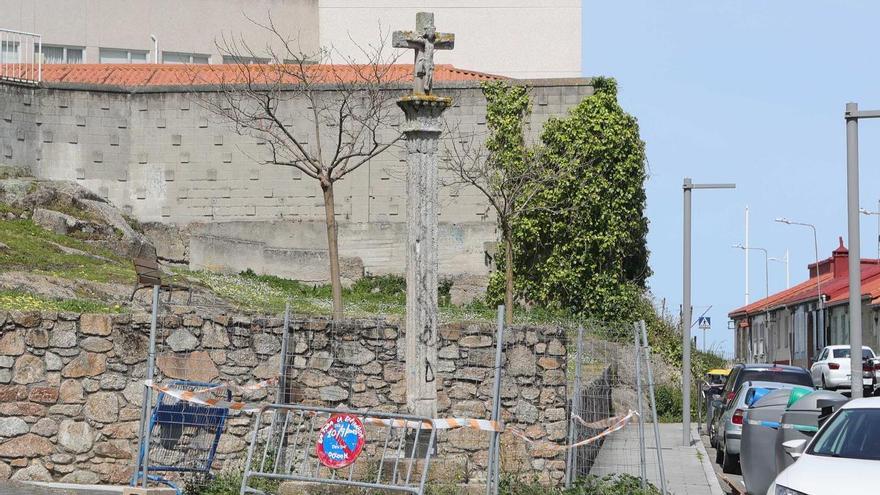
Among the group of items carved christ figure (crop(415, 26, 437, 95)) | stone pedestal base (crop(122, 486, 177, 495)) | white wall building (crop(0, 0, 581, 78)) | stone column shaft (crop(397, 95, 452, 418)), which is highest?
white wall building (crop(0, 0, 581, 78))

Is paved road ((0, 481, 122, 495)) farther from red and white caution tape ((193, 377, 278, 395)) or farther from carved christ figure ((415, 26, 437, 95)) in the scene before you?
carved christ figure ((415, 26, 437, 95))

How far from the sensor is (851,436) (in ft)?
41.1

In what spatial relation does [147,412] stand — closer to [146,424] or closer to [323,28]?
[146,424]

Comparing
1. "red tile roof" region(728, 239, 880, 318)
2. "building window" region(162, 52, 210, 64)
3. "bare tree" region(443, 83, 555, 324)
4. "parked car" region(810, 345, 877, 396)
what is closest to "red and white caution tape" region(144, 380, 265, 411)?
"bare tree" region(443, 83, 555, 324)

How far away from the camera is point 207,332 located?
16.3 meters

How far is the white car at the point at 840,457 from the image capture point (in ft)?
36.1

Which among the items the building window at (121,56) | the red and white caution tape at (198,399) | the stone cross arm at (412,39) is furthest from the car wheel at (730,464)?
the building window at (121,56)

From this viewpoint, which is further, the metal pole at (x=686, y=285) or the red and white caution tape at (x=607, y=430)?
the metal pole at (x=686, y=285)

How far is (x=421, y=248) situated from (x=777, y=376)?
12065mm

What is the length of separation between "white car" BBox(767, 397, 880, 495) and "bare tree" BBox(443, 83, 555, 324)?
66.7ft

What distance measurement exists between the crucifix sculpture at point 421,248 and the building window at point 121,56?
35485 mm

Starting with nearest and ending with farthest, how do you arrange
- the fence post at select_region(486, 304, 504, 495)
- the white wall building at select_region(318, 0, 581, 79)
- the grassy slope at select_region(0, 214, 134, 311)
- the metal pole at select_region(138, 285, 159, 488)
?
the fence post at select_region(486, 304, 504, 495) < the metal pole at select_region(138, 285, 159, 488) < the grassy slope at select_region(0, 214, 134, 311) < the white wall building at select_region(318, 0, 581, 79)

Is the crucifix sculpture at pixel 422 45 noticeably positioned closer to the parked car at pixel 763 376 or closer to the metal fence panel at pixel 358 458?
the metal fence panel at pixel 358 458

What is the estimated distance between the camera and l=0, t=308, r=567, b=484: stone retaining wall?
1586cm
